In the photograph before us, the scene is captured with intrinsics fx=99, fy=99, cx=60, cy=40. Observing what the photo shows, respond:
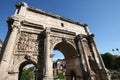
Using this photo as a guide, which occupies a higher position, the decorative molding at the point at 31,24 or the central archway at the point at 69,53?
the decorative molding at the point at 31,24

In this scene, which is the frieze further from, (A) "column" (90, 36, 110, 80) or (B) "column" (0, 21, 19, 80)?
(A) "column" (90, 36, 110, 80)

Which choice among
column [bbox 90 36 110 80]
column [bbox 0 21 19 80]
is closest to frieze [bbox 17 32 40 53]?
column [bbox 0 21 19 80]

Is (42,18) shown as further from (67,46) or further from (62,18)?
(67,46)

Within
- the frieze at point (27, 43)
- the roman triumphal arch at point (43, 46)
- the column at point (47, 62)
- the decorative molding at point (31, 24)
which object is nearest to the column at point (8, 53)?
the roman triumphal arch at point (43, 46)

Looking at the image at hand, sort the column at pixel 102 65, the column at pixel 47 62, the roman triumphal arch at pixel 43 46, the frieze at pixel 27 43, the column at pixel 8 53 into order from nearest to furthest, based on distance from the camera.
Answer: the column at pixel 8 53
the roman triumphal arch at pixel 43 46
the column at pixel 47 62
the frieze at pixel 27 43
the column at pixel 102 65

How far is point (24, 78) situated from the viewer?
2453 centimetres

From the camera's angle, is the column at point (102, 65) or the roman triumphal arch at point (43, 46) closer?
the roman triumphal arch at point (43, 46)

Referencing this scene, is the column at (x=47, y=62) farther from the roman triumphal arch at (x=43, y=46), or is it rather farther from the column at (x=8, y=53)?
the column at (x=8, y=53)

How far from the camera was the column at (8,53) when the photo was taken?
635cm

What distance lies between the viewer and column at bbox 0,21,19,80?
635 cm

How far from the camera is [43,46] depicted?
916cm

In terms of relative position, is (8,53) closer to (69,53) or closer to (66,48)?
(66,48)

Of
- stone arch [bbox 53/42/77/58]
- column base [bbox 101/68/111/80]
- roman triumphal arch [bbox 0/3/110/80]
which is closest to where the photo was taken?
roman triumphal arch [bbox 0/3/110/80]

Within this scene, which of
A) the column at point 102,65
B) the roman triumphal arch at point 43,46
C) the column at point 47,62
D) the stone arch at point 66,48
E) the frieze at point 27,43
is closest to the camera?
the roman triumphal arch at point 43,46
